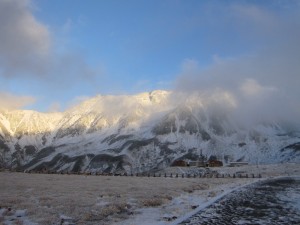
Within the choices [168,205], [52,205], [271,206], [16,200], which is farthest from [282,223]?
[16,200]

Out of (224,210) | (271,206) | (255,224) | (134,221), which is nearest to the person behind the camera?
(255,224)

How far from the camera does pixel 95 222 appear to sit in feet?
76.8

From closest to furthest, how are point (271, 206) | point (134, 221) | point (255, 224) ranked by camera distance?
point (255, 224) → point (134, 221) → point (271, 206)

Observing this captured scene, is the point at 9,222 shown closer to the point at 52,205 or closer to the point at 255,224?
the point at 52,205

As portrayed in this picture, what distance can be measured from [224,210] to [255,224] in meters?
6.28

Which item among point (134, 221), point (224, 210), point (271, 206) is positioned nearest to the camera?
point (134, 221)

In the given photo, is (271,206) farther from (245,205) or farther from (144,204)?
(144,204)

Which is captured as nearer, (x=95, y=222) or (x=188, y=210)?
(x=95, y=222)

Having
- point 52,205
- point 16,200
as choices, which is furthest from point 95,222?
point 16,200

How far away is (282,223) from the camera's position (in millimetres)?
22609

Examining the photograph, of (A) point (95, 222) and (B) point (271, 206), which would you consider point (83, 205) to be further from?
(B) point (271, 206)

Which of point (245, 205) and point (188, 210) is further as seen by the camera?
point (245, 205)

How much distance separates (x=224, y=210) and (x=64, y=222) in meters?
12.7

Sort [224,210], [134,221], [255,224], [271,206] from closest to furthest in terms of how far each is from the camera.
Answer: [255,224], [134,221], [224,210], [271,206]
